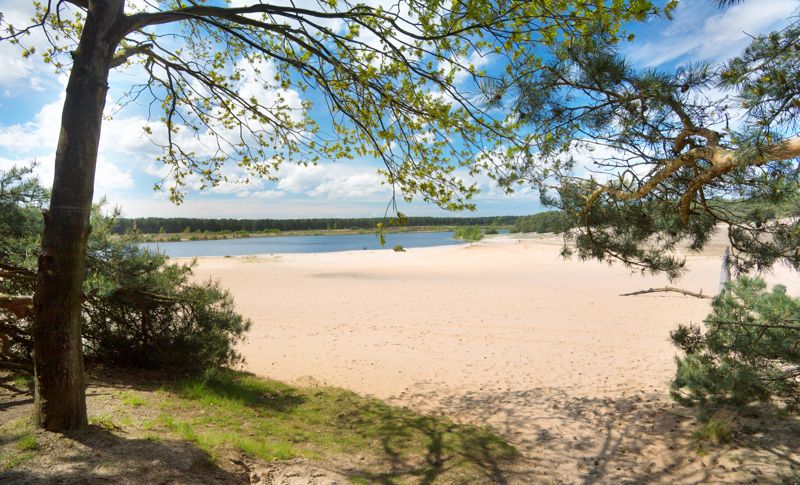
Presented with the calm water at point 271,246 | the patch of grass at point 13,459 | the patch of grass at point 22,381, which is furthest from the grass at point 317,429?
the calm water at point 271,246

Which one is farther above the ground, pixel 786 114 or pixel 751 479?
pixel 786 114

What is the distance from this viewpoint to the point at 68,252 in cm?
290

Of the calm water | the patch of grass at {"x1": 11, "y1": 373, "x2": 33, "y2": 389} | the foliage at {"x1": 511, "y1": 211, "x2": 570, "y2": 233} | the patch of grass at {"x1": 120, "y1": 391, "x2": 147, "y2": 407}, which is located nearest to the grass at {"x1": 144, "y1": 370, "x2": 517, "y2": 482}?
the patch of grass at {"x1": 120, "y1": 391, "x2": 147, "y2": 407}

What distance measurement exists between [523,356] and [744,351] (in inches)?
204

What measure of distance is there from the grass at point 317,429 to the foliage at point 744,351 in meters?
2.30

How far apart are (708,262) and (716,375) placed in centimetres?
2557

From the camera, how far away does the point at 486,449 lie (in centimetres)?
470

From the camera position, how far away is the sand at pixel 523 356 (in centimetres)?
491

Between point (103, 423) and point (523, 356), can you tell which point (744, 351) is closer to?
point (523, 356)

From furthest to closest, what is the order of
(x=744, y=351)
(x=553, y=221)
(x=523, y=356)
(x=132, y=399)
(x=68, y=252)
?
(x=523, y=356)
(x=553, y=221)
(x=132, y=399)
(x=744, y=351)
(x=68, y=252)

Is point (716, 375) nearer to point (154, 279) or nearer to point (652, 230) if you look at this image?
point (652, 230)

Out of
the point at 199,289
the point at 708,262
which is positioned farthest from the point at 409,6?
the point at 708,262

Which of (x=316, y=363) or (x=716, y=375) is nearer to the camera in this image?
(x=716, y=375)

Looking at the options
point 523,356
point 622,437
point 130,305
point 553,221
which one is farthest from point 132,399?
point 523,356
